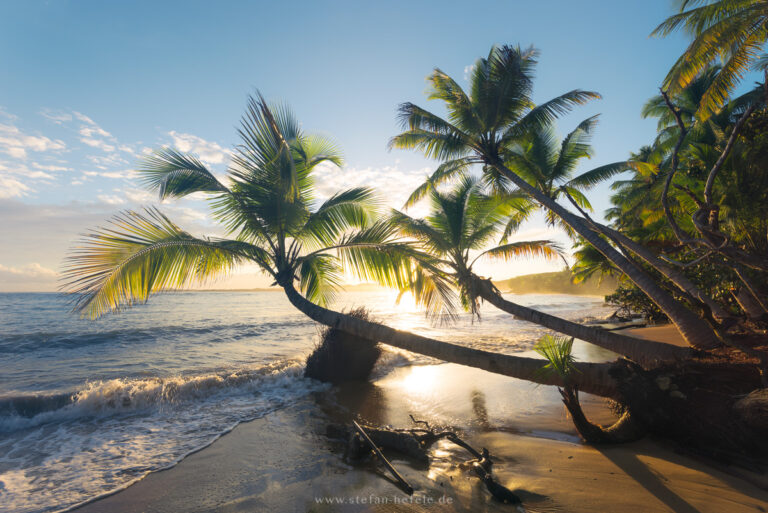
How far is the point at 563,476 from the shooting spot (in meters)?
3.84

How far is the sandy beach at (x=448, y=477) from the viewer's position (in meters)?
3.34

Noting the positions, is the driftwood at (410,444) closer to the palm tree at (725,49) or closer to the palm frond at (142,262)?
the palm frond at (142,262)

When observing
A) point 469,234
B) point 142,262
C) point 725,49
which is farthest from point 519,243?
point 142,262

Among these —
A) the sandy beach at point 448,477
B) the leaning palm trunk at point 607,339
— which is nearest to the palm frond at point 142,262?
the sandy beach at point 448,477

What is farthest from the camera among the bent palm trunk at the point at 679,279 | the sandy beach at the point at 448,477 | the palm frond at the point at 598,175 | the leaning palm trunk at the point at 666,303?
the palm frond at the point at 598,175

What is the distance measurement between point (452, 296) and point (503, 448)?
258 cm

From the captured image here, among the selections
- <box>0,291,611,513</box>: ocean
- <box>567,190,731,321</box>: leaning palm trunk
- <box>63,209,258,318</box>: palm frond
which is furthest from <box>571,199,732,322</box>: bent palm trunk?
<box>63,209,258,318</box>: palm frond

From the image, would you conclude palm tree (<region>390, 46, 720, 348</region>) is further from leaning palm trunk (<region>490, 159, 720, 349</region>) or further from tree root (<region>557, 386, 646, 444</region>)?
tree root (<region>557, 386, 646, 444</region>)

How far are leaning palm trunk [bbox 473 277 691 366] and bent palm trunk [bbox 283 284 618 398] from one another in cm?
124

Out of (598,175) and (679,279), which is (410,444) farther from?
(598,175)

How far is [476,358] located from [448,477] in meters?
2.14

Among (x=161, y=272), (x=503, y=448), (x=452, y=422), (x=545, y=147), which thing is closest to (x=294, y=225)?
(x=161, y=272)

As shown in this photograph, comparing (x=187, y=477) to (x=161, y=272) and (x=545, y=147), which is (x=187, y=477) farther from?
(x=545, y=147)

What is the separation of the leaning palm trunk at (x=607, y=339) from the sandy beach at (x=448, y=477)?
1317 millimetres
